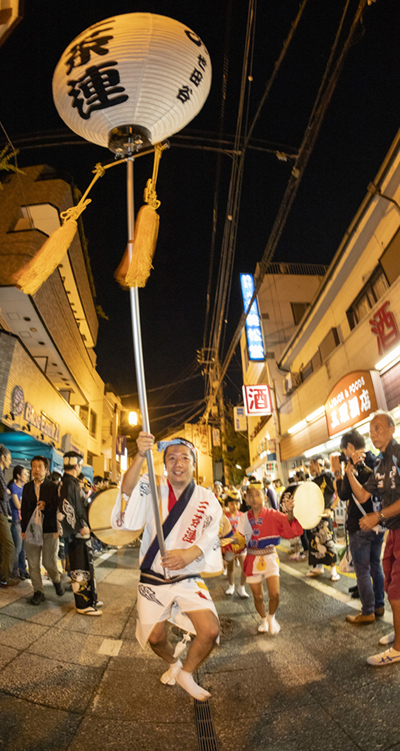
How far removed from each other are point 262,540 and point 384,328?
6932mm

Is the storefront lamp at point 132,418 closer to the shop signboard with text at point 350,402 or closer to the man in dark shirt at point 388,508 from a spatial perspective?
the shop signboard with text at point 350,402

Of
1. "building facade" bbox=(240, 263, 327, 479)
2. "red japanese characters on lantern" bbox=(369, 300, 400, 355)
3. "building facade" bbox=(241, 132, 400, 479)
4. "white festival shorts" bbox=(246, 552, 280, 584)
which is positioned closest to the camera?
"white festival shorts" bbox=(246, 552, 280, 584)

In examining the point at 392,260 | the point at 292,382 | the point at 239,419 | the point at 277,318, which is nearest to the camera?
the point at 392,260

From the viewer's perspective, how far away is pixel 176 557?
9.20 ft

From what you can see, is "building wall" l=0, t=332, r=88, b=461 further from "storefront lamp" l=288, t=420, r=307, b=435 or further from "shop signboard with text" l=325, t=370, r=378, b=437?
"storefront lamp" l=288, t=420, r=307, b=435

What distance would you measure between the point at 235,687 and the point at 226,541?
7.80ft

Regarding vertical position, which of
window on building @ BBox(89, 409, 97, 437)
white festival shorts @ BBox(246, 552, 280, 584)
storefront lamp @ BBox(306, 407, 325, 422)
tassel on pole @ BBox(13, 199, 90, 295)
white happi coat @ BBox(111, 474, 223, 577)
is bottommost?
white festival shorts @ BBox(246, 552, 280, 584)

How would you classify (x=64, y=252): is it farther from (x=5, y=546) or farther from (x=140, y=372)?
(x=5, y=546)

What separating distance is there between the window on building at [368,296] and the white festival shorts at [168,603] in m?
9.91

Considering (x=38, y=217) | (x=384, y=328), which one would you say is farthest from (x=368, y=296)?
(x=38, y=217)

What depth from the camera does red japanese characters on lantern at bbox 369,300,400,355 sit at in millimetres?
9047

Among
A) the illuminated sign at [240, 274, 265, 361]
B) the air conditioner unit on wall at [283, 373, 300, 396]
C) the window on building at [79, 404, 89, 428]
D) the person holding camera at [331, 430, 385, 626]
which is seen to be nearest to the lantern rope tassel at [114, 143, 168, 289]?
the person holding camera at [331, 430, 385, 626]

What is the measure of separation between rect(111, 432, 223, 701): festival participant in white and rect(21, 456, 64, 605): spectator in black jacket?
9.82 ft

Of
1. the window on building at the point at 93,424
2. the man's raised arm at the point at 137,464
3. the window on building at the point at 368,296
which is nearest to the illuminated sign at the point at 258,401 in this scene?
the window on building at the point at 368,296
